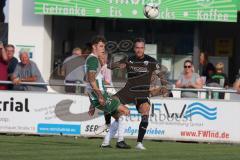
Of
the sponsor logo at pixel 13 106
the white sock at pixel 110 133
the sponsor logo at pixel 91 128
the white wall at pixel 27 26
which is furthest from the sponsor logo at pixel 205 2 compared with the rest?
the white sock at pixel 110 133

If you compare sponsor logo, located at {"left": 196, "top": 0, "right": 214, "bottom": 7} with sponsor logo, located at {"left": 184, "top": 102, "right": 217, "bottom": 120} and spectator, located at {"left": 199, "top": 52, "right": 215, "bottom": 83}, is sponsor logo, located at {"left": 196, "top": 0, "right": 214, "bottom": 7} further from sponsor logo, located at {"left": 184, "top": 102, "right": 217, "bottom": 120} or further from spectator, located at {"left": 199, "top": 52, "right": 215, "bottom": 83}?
sponsor logo, located at {"left": 184, "top": 102, "right": 217, "bottom": 120}

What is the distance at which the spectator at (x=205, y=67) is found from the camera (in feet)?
76.1

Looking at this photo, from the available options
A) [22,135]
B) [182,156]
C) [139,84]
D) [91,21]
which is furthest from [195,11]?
[182,156]

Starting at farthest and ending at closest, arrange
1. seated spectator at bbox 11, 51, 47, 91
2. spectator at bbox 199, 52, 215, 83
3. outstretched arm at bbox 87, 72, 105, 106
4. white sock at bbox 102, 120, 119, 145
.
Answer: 1. spectator at bbox 199, 52, 215, 83
2. seated spectator at bbox 11, 51, 47, 91
3. white sock at bbox 102, 120, 119, 145
4. outstretched arm at bbox 87, 72, 105, 106

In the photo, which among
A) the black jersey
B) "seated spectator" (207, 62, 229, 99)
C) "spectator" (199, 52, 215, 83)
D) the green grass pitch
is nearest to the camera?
the green grass pitch

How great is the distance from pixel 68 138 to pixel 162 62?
24.8ft

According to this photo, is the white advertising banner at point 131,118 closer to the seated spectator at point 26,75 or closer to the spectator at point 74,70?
the seated spectator at point 26,75

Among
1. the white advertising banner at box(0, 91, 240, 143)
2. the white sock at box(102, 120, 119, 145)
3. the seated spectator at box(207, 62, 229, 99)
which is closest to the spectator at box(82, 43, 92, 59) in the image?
the white advertising banner at box(0, 91, 240, 143)

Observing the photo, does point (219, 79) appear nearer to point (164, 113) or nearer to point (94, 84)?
point (164, 113)

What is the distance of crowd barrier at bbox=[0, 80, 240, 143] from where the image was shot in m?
18.3

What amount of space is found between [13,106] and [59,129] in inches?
46.6

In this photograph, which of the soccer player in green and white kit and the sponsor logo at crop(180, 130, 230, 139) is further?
the sponsor logo at crop(180, 130, 230, 139)

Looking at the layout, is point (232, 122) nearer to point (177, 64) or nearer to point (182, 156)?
point (182, 156)

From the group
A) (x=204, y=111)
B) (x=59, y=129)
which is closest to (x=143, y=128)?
(x=204, y=111)
